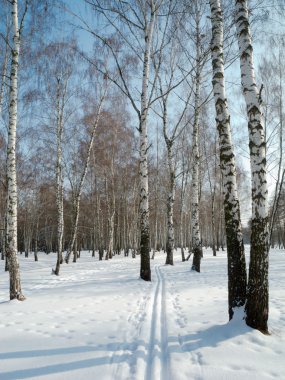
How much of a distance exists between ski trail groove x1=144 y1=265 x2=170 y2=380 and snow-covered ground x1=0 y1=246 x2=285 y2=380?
0.01 m

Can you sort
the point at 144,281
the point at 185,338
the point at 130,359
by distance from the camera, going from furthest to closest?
the point at 144,281 < the point at 185,338 < the point at 130,359

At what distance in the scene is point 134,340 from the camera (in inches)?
169

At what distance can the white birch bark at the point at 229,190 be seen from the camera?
491 cm

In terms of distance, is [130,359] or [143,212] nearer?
[130,359]

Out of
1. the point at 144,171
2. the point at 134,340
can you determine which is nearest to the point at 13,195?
the point at 144,171

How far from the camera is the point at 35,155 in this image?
65.1 feet

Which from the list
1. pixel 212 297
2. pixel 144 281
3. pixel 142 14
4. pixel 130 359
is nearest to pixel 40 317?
pixel 130 359

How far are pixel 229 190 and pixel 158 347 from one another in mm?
Answer: 2872

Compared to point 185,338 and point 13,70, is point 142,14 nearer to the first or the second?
point 13,70

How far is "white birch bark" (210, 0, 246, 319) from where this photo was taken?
16.1 feet

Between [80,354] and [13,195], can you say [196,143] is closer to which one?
[13,195]

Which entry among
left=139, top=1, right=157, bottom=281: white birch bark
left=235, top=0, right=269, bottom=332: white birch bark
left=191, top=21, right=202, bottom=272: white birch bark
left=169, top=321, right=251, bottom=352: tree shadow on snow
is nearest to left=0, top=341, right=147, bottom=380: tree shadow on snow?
left=169, top=321, right=251, bottom=352: tree shadow on snow

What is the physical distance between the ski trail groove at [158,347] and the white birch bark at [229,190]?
4.20 ft

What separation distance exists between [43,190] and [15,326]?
74.4ft
